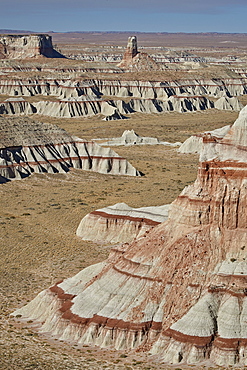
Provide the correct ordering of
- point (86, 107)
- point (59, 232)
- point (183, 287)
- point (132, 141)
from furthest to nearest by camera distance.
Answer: point (86, 107) → point (132, 141) → point (59, 232) → point (183, 287)

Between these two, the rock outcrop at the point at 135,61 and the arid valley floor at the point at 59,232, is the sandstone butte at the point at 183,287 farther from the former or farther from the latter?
the rock outcrop at the point at 135,61

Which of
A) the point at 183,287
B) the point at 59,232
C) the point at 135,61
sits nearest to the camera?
the point at 183,287

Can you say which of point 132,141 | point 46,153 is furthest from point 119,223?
point 132,141

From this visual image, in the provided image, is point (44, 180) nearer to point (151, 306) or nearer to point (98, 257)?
point (98, 257)

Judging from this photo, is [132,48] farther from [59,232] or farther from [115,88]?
[59,232]

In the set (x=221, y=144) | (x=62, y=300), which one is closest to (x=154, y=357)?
(x=62, y=300)

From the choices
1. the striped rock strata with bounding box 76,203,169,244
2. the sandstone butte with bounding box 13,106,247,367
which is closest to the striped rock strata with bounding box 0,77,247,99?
the striped rock strata with bounding box 76,203,169,244

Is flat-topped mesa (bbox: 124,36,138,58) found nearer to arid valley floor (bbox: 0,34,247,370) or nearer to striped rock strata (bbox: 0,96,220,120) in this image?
striped rock strata (bbox: 0,96,220,120)
